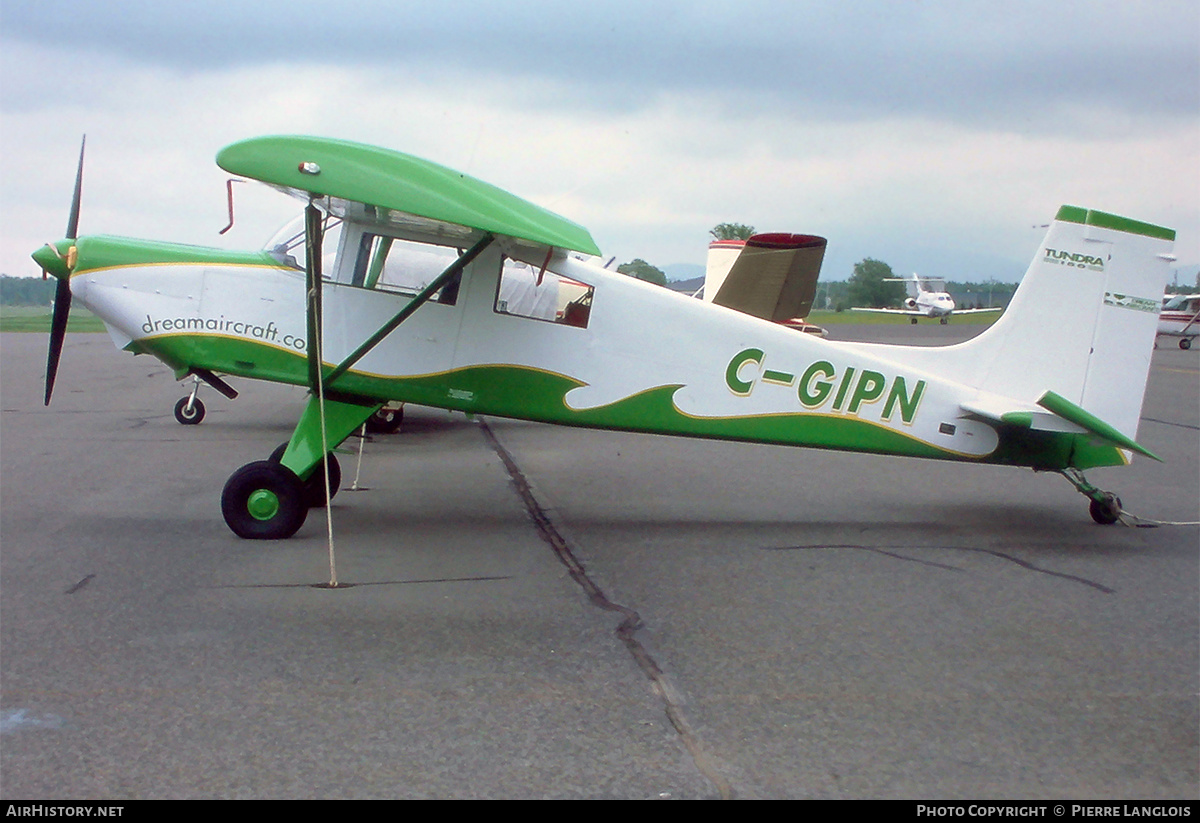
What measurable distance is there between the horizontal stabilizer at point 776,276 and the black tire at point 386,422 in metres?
7.65

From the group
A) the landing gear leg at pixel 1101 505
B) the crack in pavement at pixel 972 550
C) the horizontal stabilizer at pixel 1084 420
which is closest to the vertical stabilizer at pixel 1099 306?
the horizontal stabilizer at pixel 1084 420

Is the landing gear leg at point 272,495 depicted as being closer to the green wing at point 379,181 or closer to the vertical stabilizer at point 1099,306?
the green wing at point 379,181

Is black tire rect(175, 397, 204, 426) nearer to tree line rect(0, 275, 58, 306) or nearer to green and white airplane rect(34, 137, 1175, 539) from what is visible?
green and white airplane rect(34, 137, 1175, 539)

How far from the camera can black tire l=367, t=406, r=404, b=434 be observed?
13062mm

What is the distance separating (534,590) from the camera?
5953 mm

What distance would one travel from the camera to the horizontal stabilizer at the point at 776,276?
18.2 metres

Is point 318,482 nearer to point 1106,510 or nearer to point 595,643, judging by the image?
point 595,643

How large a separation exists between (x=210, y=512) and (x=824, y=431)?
4897mm

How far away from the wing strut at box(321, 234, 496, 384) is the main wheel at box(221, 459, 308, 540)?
825mm

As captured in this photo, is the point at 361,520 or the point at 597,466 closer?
the point at 361,520

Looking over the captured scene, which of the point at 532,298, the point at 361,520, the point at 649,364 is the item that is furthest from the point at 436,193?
the point at 361,520

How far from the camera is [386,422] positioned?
517 inches
